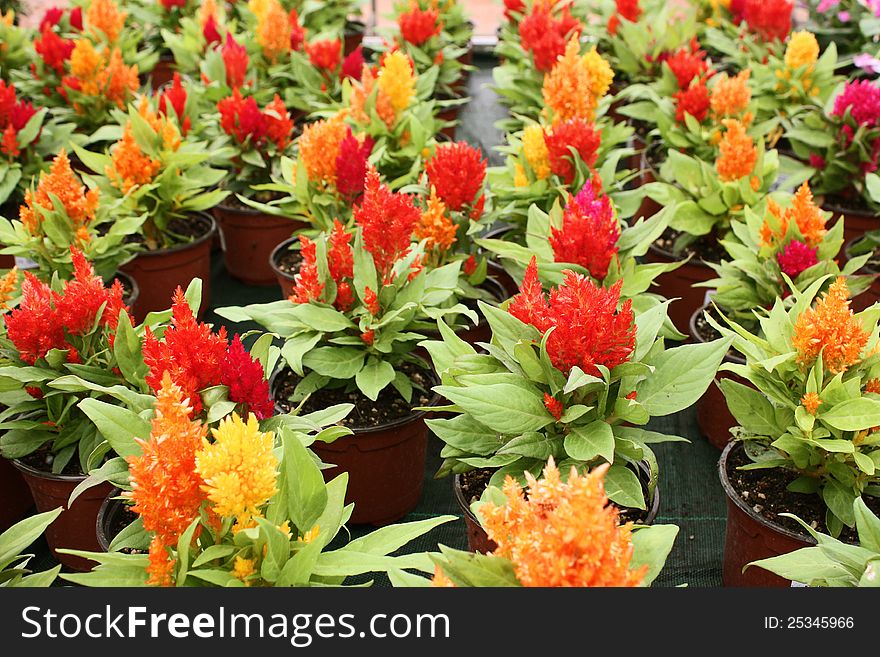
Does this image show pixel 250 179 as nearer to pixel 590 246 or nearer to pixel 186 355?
pixel 590 246

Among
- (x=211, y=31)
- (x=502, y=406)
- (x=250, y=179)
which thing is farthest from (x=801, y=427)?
(x=211, y=31)

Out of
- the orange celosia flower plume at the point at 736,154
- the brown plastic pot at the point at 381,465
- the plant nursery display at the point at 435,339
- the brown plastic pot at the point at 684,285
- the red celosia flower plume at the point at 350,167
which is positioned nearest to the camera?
the plant nursery display at the point at 435,339

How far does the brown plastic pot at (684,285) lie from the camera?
3.59 m

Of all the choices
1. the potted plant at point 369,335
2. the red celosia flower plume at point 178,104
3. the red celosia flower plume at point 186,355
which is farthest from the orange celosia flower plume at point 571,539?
the red celosia flower plume at point 178,104

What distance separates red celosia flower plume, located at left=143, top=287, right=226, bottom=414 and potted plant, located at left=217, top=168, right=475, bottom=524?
0.50m

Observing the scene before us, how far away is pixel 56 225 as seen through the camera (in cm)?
305

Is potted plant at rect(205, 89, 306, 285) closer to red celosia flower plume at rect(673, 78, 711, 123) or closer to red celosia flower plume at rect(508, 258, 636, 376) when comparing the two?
red celosia flower plume at rect(673, 78, 711, 123)

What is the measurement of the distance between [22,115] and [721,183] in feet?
9.40

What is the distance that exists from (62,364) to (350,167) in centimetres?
115

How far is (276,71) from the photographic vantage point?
502 cm

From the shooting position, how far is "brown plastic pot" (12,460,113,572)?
2.52 metres

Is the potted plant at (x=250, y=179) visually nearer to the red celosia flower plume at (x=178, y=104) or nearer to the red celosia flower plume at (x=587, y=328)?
the red celosia flower plume at (x=178, y=104)
